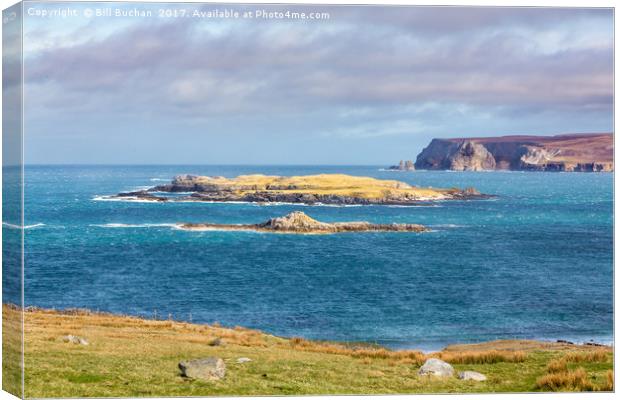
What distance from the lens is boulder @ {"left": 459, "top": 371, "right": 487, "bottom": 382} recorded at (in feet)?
59.2

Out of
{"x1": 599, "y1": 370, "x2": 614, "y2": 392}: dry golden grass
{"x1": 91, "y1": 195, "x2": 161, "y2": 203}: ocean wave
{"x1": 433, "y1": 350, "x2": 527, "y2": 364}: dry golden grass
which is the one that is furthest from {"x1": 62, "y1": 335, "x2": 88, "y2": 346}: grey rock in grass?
{"x1": 599, "y1": 370, "x2": 614, "y2": 392}: dry golden grass

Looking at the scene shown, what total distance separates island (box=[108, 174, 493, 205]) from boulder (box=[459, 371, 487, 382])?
13.9 ft

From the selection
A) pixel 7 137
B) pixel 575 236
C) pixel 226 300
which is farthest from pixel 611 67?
pixel 7 137

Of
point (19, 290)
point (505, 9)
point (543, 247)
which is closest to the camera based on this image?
point (19, 290)

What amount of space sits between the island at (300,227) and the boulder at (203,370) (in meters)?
3.25

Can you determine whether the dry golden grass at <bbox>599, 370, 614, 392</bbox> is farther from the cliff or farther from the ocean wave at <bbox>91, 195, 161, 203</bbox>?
the ocean wave at <bbox>91, 195, 161, 203</bbox>

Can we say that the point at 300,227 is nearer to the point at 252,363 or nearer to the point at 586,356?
the point at 252,363

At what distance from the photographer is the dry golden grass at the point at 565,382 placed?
17906 mm

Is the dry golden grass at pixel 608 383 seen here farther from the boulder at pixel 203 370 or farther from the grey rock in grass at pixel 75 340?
the grey rock in grass at pixel 75 340

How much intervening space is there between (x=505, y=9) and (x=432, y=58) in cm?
181

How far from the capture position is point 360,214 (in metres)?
20.2

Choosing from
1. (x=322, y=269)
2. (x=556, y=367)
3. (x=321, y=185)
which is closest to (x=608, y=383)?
(x=556, y=367)

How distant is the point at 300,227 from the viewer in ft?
64.6

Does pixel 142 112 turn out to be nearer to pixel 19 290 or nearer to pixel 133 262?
pixel 133 262
